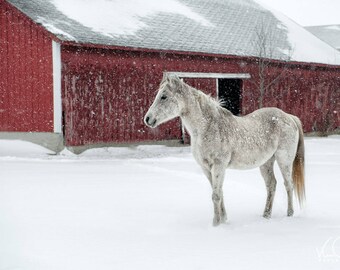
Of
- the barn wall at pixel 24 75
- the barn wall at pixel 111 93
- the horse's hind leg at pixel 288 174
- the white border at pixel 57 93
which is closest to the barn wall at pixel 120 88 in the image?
the barn wall at pixel 111 93

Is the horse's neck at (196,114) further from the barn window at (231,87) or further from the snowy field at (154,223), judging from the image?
the barn window at (231,87)

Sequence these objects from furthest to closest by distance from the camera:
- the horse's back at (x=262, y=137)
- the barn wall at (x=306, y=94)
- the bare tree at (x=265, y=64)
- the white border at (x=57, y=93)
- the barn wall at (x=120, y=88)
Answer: the barn wall at (x=306, y=94) → the bare tree at (x=265, y=64) → the barn wall at (x=120, y=88) → the white border at (x=57, y=93) → the horse's back at (x=262, y=137)

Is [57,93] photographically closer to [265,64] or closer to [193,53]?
[193,53]

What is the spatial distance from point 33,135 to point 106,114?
85.3 inches

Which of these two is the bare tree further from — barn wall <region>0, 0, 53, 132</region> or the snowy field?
the snowy field

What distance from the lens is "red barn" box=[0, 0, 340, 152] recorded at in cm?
1409

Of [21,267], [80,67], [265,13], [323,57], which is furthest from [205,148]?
[265,13]

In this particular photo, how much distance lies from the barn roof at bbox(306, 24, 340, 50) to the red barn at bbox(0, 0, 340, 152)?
32.0 meters

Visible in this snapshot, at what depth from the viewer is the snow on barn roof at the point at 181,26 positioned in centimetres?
1490

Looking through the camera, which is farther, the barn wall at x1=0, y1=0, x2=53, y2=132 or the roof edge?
the barn wall at x1=0, y1=0, x2=53, y2=132

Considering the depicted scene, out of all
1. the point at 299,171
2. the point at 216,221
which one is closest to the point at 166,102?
the point at 216,221

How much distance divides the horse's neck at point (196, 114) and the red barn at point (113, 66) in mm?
8462

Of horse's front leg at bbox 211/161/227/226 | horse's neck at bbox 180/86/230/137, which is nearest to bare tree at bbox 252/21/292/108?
horse's neck at bbox 180/86/230/137

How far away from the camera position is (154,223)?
583 centimetres
